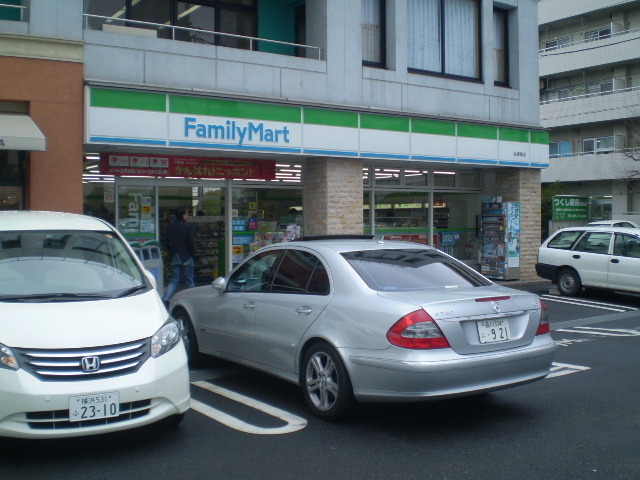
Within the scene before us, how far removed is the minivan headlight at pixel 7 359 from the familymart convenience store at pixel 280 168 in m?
7.84

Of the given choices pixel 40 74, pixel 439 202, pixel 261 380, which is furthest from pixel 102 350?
pixel 439 202

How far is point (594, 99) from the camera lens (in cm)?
3859

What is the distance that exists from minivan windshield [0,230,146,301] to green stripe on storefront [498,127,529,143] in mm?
12959

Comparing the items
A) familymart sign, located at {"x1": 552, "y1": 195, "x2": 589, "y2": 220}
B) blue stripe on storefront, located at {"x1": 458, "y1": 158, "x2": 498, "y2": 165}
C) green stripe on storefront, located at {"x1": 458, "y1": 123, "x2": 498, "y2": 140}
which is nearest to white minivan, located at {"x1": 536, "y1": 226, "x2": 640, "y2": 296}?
blue stripe on storefront, located at {"x1": 458, "y1": 158, "x2": 498, "y2": 165}

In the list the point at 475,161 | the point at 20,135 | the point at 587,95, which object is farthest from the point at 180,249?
the point at 587,95

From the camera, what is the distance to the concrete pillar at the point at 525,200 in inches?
719

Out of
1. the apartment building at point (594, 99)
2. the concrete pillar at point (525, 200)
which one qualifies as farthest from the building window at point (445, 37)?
the apartment building at point (594, 99)

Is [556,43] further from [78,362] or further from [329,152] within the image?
[78,362]

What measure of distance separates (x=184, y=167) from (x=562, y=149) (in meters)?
31.8

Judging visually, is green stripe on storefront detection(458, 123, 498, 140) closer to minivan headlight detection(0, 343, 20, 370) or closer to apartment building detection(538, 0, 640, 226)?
minivan headlight detection(0, 343, 20, 370)

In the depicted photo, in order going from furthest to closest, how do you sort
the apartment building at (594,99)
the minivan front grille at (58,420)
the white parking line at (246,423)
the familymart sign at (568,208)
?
the apartment building at (594,99), the familymart sign at (568,208), the white parking line at (246,423), the minivan front grille at (58,420)

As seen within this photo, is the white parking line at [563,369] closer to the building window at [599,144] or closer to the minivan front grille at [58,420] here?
the minivan front grille at [58,420]

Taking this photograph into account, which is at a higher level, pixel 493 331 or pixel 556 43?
pixel 556 43

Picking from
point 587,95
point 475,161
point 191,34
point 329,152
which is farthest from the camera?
point 587,95
